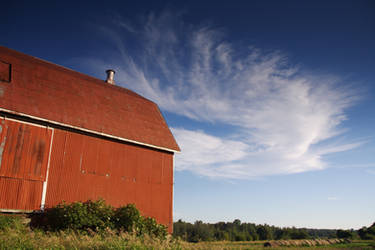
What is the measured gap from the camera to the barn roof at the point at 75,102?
12078 millimetres

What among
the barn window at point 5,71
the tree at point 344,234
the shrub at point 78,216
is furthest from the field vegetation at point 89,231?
the tree at point 344,234

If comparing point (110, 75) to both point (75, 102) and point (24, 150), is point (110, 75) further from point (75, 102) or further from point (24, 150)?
point (24, 150)

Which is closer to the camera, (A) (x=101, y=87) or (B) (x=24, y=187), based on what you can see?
(B) (x=24, y=187)

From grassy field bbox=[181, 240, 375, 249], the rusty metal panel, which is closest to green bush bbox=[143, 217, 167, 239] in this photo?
grassy field bbox=[181, 240, 375, 249]

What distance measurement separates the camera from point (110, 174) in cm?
1382

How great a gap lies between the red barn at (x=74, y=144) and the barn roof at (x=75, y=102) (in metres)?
0.04

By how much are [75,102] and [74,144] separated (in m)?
2.35

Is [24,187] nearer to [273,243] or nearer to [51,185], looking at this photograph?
[51,185]

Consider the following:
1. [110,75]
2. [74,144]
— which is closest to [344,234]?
[110,75]

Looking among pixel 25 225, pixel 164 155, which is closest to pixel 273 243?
pixel 164 155

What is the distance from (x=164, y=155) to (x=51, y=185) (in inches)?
250

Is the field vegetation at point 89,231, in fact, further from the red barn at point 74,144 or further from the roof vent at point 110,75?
the roof vent at point 110,75

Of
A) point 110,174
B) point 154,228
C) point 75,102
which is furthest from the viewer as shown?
point 75,102

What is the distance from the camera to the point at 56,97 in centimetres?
1345
